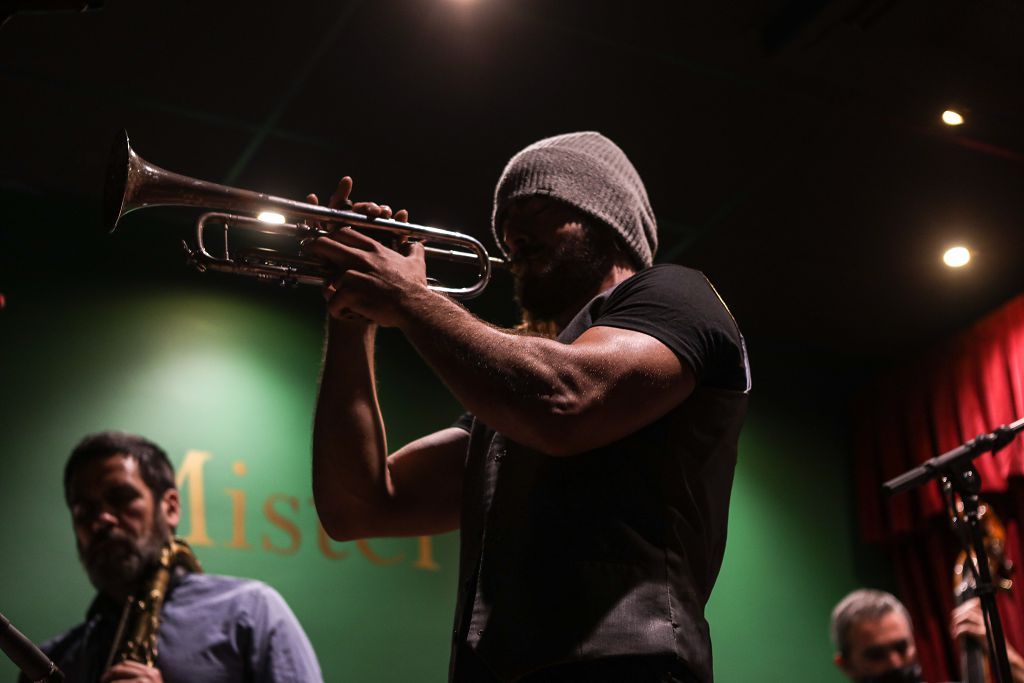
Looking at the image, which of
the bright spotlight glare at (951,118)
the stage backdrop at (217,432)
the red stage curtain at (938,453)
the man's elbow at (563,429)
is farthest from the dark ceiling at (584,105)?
the man's elbow at (563,429)

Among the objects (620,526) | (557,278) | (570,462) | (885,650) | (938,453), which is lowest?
(620,526)

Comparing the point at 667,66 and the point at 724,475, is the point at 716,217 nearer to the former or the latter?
the point at 667,66

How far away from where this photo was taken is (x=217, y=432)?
4.67 metres

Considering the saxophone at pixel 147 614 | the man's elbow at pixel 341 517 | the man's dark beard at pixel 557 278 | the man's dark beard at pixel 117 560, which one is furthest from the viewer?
the man's dark beard at pixel 117 560

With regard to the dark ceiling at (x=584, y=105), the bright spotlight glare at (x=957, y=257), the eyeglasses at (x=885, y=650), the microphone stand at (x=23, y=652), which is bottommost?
the microphone stand at (x=23, y=652)

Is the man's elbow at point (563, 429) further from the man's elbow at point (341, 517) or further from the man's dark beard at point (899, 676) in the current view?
the man's dark beard at point (899, 676)

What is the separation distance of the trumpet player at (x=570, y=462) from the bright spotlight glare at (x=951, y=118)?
2.50m

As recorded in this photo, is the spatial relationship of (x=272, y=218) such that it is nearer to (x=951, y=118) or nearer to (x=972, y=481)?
(x=972, y=481)

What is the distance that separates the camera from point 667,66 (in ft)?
13.0

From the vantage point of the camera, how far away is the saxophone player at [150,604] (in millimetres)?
3307

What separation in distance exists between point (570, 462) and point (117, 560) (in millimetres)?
2192

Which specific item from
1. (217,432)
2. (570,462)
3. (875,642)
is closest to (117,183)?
(570,462)

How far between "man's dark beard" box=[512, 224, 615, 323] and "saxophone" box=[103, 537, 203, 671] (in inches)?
65.4

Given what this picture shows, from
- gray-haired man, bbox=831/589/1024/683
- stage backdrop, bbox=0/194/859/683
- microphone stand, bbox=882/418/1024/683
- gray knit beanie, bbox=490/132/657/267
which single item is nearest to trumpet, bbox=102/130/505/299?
gray knit beanie, bbox=490/132/657/267
